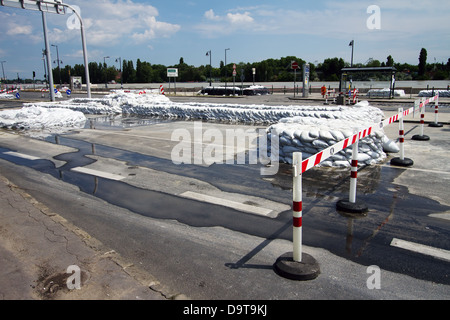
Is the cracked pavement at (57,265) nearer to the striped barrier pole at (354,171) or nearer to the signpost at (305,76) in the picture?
the striped barrier pole at (354,171)

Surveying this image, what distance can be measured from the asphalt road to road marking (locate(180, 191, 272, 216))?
0.08 meters

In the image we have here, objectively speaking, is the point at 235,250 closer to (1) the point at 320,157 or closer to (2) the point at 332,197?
(1) the point at 320,157

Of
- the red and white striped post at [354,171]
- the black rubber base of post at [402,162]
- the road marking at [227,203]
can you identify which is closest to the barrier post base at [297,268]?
the road marking at [227,203]

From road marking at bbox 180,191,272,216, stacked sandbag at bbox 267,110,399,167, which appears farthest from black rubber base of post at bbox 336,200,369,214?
stacked sandbag at bbox 267,110,399,167

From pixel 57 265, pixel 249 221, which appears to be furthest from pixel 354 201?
pixel 57 265

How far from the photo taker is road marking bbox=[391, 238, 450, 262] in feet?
13.4

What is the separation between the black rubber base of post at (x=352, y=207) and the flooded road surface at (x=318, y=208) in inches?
4.4

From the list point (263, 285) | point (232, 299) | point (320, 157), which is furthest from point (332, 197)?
point (232, 299)

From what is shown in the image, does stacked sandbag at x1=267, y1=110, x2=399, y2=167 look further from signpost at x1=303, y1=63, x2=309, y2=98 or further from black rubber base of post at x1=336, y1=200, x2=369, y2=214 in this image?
signpost at x1=303, y1=63, x2=309, y2=98

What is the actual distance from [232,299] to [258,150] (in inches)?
279

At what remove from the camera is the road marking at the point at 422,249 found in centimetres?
409

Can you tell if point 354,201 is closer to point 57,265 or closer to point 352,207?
point 352,207

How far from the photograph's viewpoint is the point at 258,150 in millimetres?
10117
